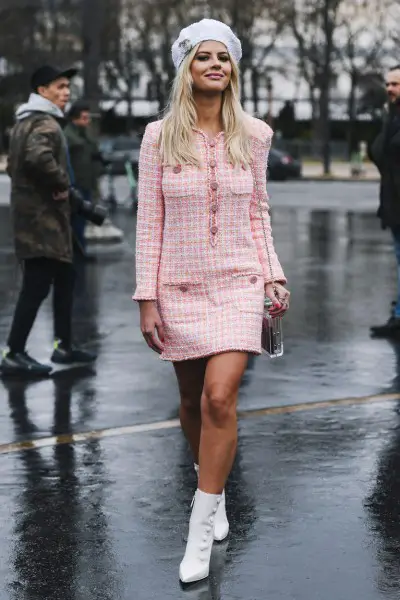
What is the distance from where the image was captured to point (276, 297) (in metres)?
5.11

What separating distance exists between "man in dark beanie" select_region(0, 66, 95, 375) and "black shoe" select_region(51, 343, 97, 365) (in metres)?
0.37

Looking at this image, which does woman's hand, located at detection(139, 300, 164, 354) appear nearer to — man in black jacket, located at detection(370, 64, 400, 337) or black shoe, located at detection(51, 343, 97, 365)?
black shoe, located at detection(51, 343, 97, 365)

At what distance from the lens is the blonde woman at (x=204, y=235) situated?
16.0ft

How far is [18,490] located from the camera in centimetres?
596

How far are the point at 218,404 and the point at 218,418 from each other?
0.19 ft

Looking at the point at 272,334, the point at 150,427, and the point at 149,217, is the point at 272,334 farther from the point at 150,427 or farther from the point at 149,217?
the point at 150,427

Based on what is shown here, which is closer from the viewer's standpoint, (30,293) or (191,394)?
(191,394)

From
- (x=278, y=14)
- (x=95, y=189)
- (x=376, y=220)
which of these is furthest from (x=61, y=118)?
(x=278, y=14)

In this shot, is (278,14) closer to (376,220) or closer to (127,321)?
(376,220)

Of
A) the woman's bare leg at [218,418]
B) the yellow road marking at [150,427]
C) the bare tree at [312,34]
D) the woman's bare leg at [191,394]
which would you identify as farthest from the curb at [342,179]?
the woman's bare leg at [218,418]

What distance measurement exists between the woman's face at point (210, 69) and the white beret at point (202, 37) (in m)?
0.02

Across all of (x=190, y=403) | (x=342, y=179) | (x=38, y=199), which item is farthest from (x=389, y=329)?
(x=342, y=179)

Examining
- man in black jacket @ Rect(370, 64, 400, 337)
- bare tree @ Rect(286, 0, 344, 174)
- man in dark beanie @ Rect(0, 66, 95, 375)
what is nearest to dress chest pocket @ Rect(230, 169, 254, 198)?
man in dark beanie @ Rect(0, 66, 95, 375)

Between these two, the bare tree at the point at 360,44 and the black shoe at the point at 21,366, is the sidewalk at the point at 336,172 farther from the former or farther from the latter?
the black shoe at the point at 21,366
